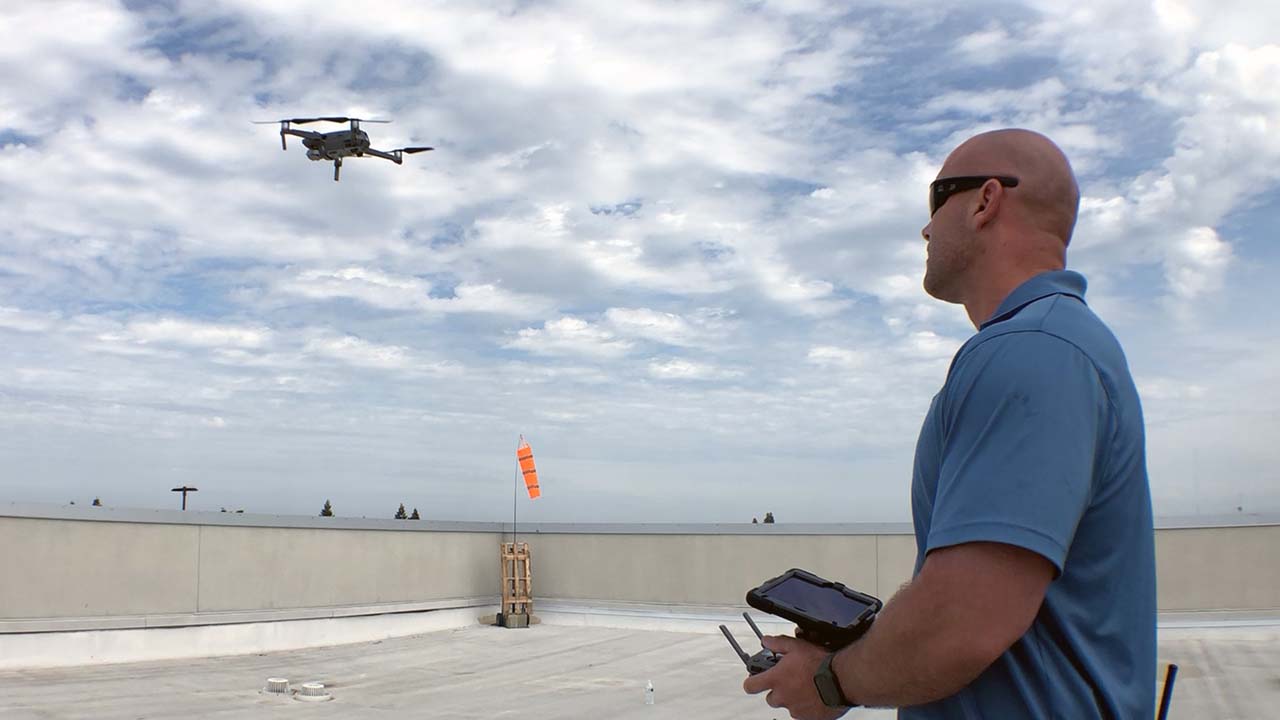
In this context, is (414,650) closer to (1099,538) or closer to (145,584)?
(145,584)

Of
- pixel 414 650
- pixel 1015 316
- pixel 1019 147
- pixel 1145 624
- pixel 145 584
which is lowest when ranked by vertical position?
pixel 414 650

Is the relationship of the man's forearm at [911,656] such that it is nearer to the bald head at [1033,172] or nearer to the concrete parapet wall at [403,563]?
the bald head at [1033,172]

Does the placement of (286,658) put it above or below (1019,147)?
below

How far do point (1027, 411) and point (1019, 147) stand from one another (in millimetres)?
579

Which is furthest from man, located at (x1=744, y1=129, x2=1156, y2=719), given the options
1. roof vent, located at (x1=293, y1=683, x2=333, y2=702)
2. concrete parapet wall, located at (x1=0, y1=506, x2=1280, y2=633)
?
concrete parapet wall, located at (x1=0, y1=506, x2=1280, y2=633)

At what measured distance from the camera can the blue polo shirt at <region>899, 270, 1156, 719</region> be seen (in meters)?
1.48

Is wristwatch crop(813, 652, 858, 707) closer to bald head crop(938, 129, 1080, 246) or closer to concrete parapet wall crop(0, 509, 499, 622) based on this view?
bald head crop(938, 129, 1080, 246)

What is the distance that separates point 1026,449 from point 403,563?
16.0 m

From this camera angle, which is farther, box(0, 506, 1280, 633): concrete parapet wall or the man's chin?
box(0, 506, 1280, 633): concrete parapet wall

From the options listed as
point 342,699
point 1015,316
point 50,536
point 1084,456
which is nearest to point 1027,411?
point 1084,456

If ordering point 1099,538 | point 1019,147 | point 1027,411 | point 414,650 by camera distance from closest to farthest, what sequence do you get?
point 1027,411, point 1099,538, point 1019,147, point 414,650

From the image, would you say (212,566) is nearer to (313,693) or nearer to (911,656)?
(313,693)

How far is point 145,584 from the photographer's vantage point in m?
13.0

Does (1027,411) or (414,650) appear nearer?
(1027,411)
